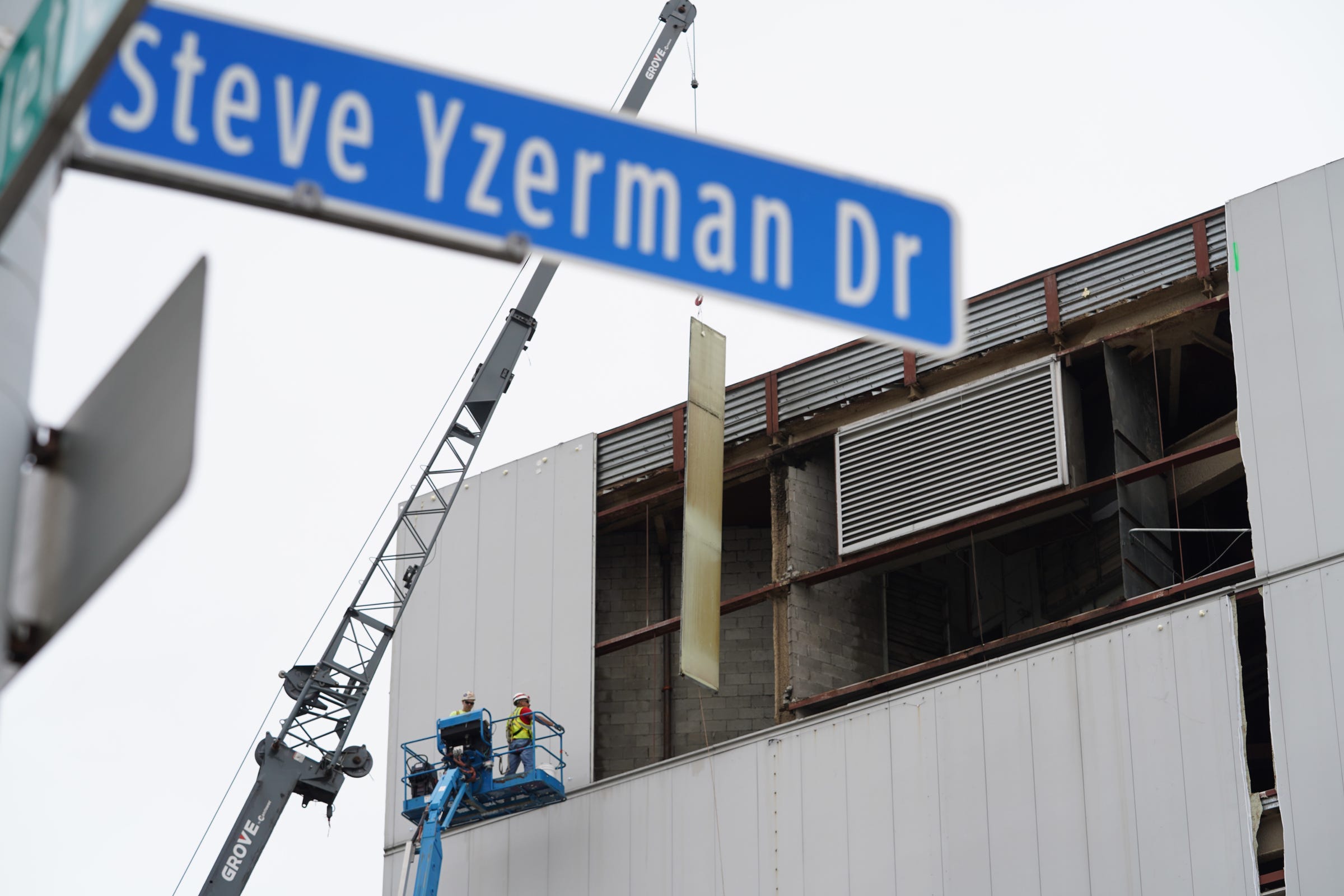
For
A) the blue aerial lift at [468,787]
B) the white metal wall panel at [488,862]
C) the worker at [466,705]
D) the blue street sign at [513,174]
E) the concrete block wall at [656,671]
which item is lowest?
the blue street sign at [513,174]

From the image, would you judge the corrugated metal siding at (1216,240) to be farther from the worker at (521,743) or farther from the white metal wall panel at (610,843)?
the worker at (521,743)

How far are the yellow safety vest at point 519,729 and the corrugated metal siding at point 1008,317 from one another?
26.8 ft

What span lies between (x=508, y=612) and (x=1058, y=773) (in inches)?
392

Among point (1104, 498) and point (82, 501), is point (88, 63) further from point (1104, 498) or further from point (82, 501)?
point (1104, 498)

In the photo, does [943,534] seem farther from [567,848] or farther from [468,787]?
[468,787]

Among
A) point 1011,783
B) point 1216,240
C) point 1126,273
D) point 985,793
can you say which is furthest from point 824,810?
point 1216,240

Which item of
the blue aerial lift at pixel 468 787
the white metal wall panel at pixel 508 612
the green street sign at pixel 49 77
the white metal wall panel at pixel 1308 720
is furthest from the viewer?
the white metal wall panel at pixel 508 612

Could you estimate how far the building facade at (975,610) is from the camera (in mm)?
19859

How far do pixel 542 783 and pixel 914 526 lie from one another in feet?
22.1

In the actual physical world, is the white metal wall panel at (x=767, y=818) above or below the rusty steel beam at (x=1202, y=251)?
below

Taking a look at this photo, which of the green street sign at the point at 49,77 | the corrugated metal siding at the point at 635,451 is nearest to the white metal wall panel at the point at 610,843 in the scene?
the corrugated metal siding at the point at 635,451

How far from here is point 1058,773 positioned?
20.5 m

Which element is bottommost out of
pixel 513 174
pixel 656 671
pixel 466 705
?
pixel 513 174

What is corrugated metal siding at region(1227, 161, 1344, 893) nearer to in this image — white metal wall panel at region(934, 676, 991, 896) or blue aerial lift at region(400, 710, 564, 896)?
white metal wall panel at region(934, 676, 991, 896)
